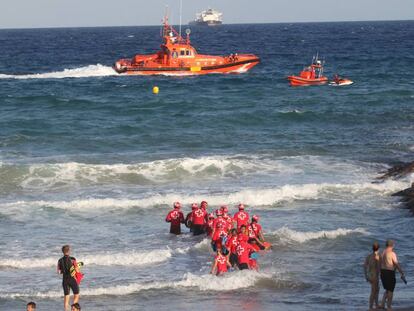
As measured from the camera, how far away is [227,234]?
19.3m

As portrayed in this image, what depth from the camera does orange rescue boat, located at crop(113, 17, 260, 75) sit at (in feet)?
193

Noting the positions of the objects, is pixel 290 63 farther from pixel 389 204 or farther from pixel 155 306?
pixel 155 306

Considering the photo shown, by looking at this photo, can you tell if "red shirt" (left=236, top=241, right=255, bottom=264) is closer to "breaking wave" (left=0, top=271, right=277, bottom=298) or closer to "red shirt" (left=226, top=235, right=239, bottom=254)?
"red shirt" (left=226, top=235, right=239, bottom=254)

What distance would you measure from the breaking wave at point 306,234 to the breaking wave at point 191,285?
319 centimetres

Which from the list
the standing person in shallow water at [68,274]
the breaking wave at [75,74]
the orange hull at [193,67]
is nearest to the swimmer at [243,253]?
the standing person in shallow water at [68,274]

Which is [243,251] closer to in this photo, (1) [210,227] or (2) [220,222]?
(2) [220,222]

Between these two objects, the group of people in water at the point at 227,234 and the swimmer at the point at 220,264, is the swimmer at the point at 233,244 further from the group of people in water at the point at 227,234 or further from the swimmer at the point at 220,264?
the swimmer at the point at 220,264

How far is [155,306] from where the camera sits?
659 inches

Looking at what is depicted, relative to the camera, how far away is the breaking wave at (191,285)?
17.4 metres

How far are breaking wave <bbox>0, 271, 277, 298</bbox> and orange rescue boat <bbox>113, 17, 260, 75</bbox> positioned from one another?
134 feet

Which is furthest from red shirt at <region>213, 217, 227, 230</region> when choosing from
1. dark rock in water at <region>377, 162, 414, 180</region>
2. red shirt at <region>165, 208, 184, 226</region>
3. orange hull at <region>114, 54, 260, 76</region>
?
orange hull at <region>114, 54, 260, 76</region>

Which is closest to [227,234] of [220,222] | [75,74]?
[220,222]

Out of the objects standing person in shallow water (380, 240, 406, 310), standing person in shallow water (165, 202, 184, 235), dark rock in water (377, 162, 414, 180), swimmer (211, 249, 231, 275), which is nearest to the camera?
standing person in shallow water (380, 240, 406, 310)

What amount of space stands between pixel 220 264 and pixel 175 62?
42.1 meters
